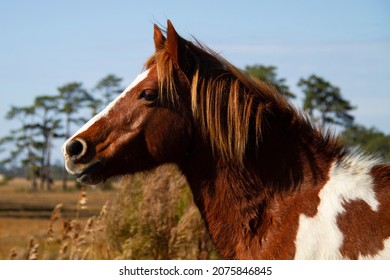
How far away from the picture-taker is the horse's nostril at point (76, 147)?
3.88m

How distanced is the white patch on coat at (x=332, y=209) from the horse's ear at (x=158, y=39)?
5.08ft

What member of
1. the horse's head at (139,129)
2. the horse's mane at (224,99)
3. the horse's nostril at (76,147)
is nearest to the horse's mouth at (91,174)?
the horse's head at (139,129)

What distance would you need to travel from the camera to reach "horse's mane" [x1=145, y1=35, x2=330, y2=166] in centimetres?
381

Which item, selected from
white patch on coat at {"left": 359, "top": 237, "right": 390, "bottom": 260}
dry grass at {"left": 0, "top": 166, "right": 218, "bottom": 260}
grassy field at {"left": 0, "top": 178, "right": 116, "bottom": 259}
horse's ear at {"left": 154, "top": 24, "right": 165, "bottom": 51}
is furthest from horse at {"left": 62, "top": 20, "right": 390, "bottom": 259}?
dry grass at {"left": 0, "top": 166, "right": 218, "bottom": 260}

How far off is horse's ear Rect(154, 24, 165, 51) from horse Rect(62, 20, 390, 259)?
0.14 metres

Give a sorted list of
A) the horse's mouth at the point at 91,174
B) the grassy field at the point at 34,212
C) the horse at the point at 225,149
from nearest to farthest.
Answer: the horse at the point at 225,149 → the horse's mouth at the point at 91,174 → the grassy field at the point at 34,212

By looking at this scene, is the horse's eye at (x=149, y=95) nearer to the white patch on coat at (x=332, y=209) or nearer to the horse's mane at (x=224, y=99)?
the horse's mane at (x=224, y=99)

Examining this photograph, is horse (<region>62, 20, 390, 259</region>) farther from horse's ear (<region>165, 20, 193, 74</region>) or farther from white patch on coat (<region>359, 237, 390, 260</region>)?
white patch on coat (<region>359, 237, 390, 260</region>)

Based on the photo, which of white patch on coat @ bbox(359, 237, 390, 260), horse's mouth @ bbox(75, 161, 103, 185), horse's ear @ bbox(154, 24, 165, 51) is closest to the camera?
white patch on coat @ bbox(359, 237, 390, 260)

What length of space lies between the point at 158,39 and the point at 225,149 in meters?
1.05

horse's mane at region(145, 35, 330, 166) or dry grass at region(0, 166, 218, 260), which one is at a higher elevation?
dry grass at region(0, 166, 218, 260)
